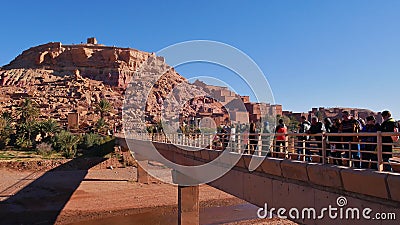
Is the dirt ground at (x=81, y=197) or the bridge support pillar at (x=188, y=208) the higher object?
the bridge support pillar at (x=188, y=208)

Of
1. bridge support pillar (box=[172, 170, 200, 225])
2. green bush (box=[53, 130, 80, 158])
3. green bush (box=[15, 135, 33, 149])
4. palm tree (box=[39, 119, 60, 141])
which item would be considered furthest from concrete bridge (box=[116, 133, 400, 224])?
palm tree (box=[39, 119, 60, 141])

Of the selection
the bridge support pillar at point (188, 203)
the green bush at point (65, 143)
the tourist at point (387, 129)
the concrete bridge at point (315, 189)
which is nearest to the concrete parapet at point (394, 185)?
the concrete bridge at point (315, 189)

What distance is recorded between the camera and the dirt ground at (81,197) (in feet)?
82.2

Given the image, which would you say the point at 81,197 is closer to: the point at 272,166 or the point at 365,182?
the point at 272,166

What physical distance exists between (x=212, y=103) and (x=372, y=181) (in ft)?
345

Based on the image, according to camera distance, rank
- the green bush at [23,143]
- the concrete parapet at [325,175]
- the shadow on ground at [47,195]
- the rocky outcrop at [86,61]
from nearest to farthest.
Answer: the concrete parapet at [325,175] → the shadow on ground at [47,195] → the green bush at [23,143] → the rocky outcrop at [86,61]

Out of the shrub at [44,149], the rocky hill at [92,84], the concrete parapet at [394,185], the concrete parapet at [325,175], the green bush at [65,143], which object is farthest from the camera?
the rocky hill at [92,84]

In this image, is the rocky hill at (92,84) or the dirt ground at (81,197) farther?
the rocky hill at (92,84)

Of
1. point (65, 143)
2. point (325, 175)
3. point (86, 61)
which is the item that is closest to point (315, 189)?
point (325, 175)

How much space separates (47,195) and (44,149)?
60.3 ft

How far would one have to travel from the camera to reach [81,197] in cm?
3069

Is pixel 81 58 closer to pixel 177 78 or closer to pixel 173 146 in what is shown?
pixel 177 78

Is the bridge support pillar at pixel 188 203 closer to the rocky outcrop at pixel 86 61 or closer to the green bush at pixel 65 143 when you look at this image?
the green bush at pixel 65 143

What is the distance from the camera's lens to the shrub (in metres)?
46.5
